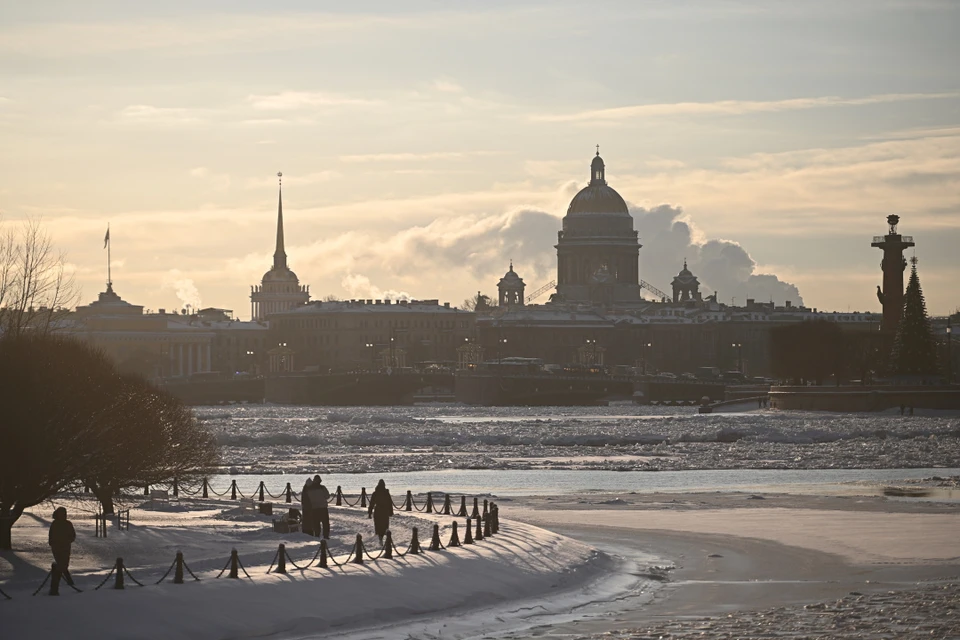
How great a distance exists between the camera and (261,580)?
2650 centimetres

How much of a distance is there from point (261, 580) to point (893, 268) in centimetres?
11256

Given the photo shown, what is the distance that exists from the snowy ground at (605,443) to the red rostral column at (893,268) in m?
27.7

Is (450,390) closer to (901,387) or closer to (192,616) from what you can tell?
(901,387)

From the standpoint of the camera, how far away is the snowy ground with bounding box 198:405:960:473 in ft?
212

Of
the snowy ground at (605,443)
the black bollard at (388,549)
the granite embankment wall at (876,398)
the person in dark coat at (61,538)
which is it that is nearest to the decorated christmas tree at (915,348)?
the granite embankment wall at (876,398)

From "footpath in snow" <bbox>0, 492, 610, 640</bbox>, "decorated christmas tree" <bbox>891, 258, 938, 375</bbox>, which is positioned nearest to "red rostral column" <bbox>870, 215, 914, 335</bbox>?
"decorated christmas tree" <bbox>891, 258, 938, 375</bbox>

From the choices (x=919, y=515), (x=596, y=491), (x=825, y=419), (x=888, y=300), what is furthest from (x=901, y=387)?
(x=919, y=515)

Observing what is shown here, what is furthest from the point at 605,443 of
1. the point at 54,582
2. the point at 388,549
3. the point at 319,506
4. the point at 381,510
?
the point at 54,582

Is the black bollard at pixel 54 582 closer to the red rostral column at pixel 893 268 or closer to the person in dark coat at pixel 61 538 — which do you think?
the person in dark coat at pixel 61 538

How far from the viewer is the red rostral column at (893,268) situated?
436 feet

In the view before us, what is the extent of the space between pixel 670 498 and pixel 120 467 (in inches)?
732

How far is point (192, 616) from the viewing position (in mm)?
23984

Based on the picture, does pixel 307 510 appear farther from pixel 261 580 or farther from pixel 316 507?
pixel 261 580

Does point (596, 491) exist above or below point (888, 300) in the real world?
below
